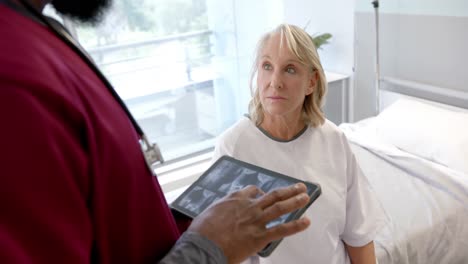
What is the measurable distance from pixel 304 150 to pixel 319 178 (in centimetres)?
9

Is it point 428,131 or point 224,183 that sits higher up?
point 224,183

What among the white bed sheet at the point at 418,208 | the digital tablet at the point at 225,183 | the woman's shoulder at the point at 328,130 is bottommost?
the white bed sheet at the point at 418,208

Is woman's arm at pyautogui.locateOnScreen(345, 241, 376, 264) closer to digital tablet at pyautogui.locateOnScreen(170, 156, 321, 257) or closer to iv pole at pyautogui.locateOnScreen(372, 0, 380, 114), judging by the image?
digital tablet at pyautogui.locateOnScreen(170, 156, 321, 257)

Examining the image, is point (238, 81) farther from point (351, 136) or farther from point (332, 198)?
point (332, 198)

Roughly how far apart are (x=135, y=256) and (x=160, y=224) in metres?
0.05

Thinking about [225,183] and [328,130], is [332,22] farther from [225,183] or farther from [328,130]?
[225,183]

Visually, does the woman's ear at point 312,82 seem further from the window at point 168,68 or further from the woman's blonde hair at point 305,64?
the window at point 168,68

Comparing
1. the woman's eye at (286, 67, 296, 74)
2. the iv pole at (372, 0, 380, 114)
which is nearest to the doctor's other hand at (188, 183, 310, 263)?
the woman's eye at (286, 67, 296, 74)

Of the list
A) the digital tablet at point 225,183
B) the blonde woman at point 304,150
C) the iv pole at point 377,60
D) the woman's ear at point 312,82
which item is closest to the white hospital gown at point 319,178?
the blonde woman at point 304,150

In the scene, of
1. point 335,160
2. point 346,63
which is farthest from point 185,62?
point 335,160

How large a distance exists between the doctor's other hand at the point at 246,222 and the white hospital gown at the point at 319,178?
662mm

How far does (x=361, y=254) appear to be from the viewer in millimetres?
1447

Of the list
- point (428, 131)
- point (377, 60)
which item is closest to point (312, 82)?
point (428, 131)

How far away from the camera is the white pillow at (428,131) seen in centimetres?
224
